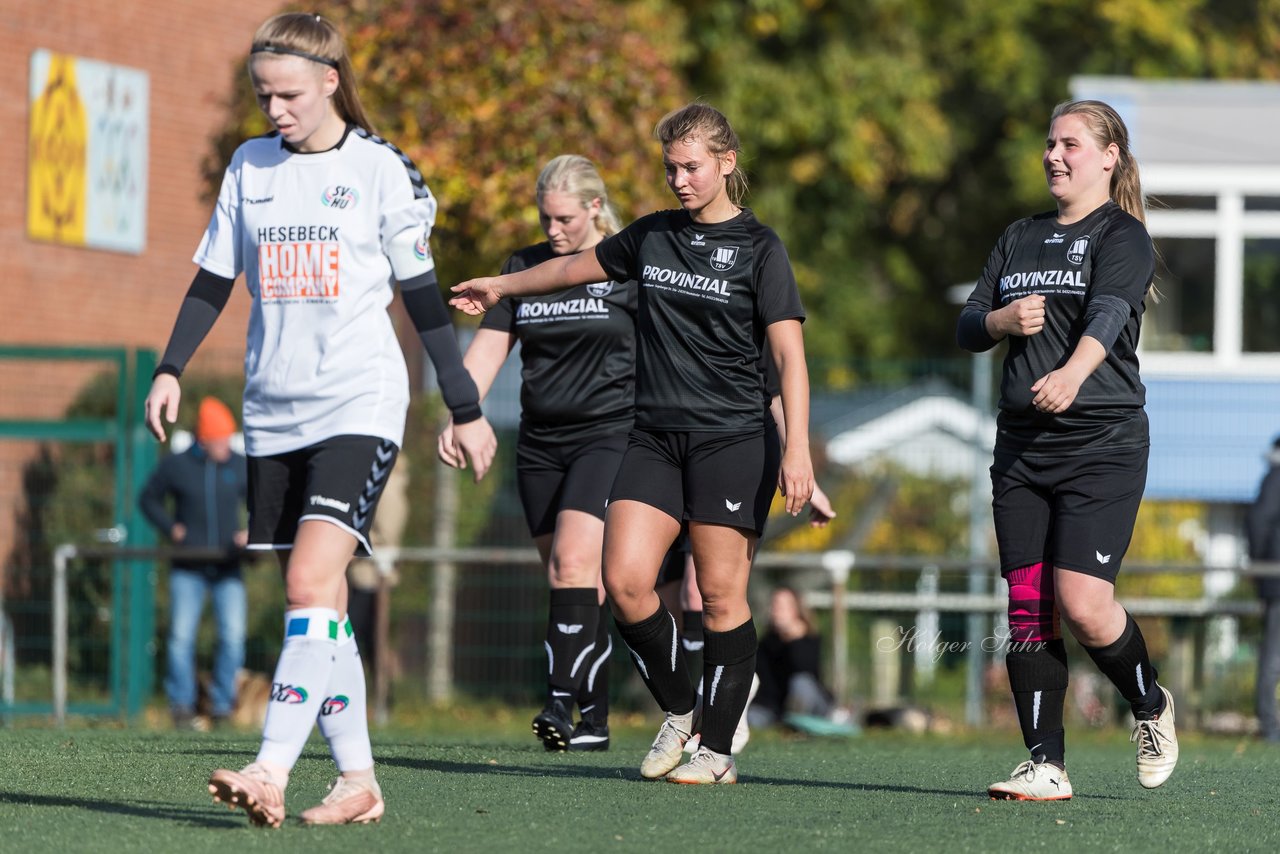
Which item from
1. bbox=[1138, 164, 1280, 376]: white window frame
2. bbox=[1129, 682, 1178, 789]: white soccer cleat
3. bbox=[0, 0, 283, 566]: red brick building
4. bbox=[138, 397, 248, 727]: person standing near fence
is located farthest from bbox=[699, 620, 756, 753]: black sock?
bbox=[1138, 164, 1280, 376]: white window frame

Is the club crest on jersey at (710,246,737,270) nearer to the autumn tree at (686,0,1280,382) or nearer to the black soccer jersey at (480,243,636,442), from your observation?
the black soccer jersey at (480,243,636,442)

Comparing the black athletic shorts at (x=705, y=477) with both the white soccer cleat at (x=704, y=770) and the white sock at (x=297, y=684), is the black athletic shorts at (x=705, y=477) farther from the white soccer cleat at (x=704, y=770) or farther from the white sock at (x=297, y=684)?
the white sock at (x=297, y=684)

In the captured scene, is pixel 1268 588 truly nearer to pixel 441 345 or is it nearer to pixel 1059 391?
pixel 1059 391

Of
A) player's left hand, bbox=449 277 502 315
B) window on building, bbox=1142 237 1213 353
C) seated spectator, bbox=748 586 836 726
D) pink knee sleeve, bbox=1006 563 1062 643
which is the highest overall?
window on building, bbox=1142 237 1213 353

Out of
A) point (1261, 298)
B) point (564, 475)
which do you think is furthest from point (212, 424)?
point (1261, 298)

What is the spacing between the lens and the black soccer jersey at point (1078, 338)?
6.01 m

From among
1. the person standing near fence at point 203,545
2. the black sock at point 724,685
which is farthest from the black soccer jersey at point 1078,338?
the person standing near fence at point 203,545

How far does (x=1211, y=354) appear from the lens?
1923 centimetres

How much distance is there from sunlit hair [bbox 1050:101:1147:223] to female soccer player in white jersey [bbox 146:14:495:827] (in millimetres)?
2124

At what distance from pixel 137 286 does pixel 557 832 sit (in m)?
14.4

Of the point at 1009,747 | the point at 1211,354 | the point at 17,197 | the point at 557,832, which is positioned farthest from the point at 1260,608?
the point at 17,197

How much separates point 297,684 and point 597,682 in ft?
10.2

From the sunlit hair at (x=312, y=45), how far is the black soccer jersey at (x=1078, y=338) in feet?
7.09

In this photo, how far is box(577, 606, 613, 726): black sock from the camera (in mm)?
7969
